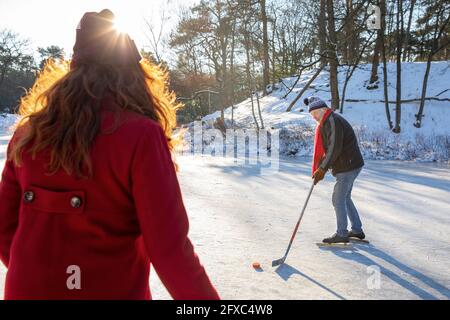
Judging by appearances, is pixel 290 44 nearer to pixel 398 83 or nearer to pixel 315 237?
pixel 398 83

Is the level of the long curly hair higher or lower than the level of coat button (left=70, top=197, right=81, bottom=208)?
higher

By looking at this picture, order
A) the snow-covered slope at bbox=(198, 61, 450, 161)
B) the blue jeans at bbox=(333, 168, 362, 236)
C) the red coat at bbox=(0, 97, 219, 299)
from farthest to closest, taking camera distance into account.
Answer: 1. the snow-covered slope at bbox=(198, 61, 450, 161)
2. the blue jeans at bbox=(333, 168, 362, 236)
3. the red coat at bbox=(0, 97, 219, 299)

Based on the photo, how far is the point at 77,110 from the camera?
1158 millimetres

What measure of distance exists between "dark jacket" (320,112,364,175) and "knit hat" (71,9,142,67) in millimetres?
3845

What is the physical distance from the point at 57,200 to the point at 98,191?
0.38 feet

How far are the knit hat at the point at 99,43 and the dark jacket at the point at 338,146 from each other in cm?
385

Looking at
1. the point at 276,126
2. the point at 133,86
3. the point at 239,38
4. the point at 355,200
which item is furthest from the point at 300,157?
the point at 133,86

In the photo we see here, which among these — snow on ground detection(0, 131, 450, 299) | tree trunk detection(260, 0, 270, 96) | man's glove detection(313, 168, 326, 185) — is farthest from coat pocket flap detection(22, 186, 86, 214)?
tree trunk detection(260, 0, 270, 96)

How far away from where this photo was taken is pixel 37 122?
120 cm

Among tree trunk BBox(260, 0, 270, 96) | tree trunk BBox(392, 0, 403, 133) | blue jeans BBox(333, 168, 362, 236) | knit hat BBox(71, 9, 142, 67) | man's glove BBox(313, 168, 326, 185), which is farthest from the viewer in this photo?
tree trunk BBox(260, 0, 270, 96)

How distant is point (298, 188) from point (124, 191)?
25.0 feet

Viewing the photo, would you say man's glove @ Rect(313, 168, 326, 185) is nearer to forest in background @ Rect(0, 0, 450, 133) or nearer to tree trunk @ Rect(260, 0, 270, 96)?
forest in background @ Rect(0, 0, 450, 133)

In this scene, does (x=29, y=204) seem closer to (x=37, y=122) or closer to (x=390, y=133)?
(x=37, y=122)

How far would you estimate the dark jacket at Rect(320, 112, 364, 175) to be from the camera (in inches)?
188
